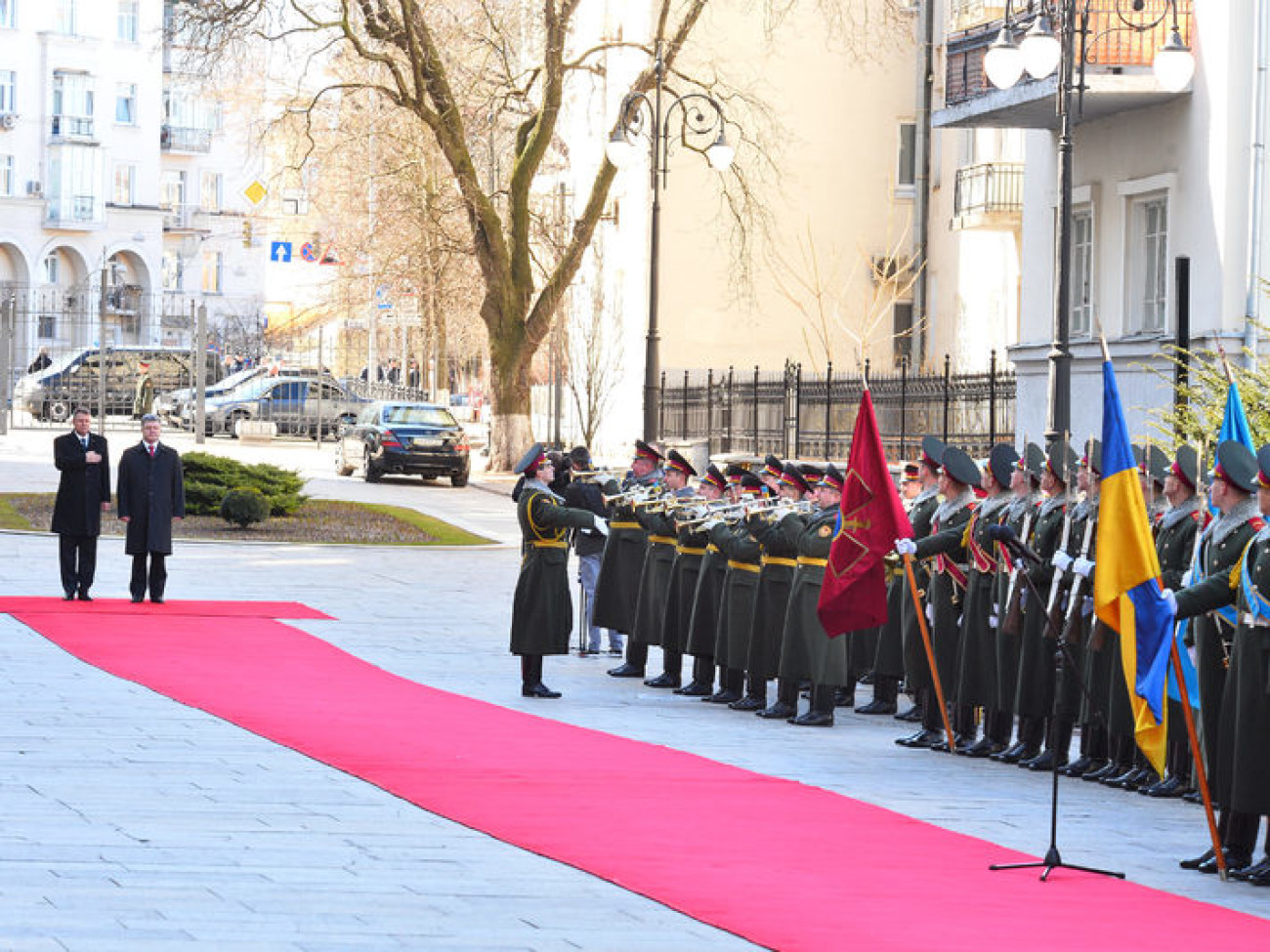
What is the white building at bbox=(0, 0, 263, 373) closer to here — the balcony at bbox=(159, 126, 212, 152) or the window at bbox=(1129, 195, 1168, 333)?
the balcony at bbox=(159, 126, 212, 152)

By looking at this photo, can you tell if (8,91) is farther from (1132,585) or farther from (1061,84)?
(1132,585)

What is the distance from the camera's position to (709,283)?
155ft

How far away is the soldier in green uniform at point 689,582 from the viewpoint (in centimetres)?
1720

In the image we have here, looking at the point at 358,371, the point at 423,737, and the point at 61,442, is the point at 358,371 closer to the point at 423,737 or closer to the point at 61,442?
the point at 61,442

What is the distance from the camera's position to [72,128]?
3123 inches

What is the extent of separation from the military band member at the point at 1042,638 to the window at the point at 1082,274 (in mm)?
13592

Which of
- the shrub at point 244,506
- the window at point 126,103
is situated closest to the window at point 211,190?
the window at point 126,103

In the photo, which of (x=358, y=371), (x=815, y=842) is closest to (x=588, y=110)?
(x=358, y=371)

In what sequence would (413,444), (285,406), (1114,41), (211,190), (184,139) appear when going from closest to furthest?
(1114,41)
(413,444)
(285,406)
(184,139)
(211,190)

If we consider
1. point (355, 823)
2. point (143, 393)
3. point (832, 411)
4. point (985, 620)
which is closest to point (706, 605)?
point (985, 620)

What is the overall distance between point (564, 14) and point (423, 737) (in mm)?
29867

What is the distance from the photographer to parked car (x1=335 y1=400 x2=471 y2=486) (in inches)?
1662

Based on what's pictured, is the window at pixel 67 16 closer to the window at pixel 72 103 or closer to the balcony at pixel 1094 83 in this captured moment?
the window at pixel 72 103

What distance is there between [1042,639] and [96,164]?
7081 centimetres
